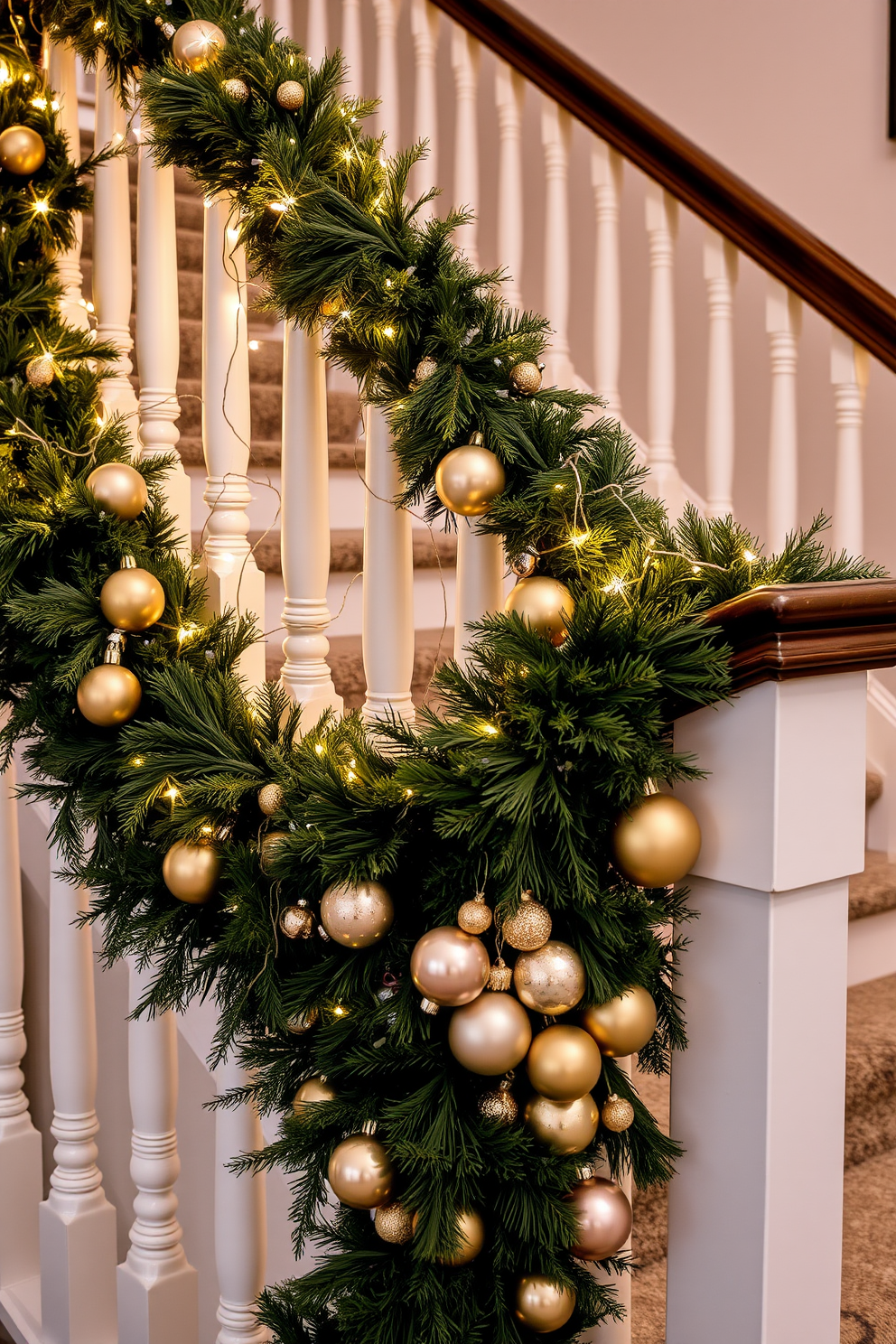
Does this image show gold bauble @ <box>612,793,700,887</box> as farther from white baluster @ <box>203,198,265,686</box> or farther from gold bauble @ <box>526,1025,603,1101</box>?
white baluster @ <box>203,198,265,686</box>

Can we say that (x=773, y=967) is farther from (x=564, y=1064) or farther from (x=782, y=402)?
(x=782, y=402)

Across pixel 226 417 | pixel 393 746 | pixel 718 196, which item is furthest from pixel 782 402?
pixel 393 746

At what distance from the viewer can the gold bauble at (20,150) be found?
0.99 metres

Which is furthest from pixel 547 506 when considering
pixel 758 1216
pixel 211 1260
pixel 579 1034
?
pixel 211 1260

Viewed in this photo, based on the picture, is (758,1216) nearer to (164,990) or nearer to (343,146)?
(164,990)

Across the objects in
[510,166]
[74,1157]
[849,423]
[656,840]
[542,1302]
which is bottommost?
[74,1157]

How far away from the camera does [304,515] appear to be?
33.8 inches

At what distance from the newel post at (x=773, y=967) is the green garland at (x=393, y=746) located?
0.02 metres

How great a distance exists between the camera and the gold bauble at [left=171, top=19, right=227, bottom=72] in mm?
803

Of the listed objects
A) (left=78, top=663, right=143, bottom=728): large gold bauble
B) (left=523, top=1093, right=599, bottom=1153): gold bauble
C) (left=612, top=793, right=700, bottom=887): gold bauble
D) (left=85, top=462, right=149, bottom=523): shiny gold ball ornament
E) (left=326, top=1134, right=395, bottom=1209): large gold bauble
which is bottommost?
(left=326, top=1134, right=395, bottom=1209): large gold bauble

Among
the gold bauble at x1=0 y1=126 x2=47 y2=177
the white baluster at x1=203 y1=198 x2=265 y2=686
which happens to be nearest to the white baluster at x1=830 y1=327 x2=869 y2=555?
the white baluster at x1=203 y1=198 x2=265 y2=686

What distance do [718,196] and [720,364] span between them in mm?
291

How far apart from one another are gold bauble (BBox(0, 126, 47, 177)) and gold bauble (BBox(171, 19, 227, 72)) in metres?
0.25

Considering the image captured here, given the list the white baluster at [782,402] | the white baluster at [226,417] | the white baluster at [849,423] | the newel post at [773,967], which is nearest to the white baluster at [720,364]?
the white baluster at [782,402]
